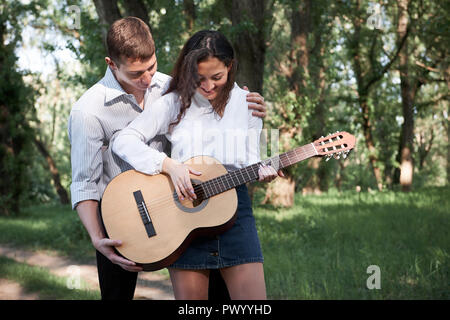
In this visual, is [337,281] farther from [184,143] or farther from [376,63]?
[376,63]

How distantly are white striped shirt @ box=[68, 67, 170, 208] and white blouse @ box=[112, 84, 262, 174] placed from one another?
18 centimetres

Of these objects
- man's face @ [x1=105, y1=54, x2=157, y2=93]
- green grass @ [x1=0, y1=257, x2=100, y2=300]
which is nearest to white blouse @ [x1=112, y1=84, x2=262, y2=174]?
man's face @ [x1=105, y1=54, x2=157, y2=93]

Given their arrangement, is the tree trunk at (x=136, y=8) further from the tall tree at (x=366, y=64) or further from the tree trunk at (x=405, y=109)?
the tall tree at (x=366, y=64)

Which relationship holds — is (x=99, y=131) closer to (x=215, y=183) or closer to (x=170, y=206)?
(x=170, y=206)

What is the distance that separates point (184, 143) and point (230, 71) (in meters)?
0.49

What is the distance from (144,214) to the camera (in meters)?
2.65

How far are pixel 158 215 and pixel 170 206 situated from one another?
81 millimetres

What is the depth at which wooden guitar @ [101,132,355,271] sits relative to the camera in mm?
2535

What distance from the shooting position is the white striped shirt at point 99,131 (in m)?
2.75

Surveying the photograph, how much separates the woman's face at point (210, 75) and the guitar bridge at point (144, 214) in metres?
0.66

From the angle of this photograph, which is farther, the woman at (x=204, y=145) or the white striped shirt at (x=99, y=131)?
the white striped shirt at (x=99, y=131)

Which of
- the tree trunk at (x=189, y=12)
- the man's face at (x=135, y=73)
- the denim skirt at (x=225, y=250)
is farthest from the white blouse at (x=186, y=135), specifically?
the tree trunk at (x=189, y=12)

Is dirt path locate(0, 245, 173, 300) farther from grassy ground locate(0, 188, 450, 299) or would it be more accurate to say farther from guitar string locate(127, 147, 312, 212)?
guitar string locate(127, 147, 312, 212)

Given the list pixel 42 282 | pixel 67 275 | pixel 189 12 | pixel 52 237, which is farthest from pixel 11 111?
pixel 42 282
